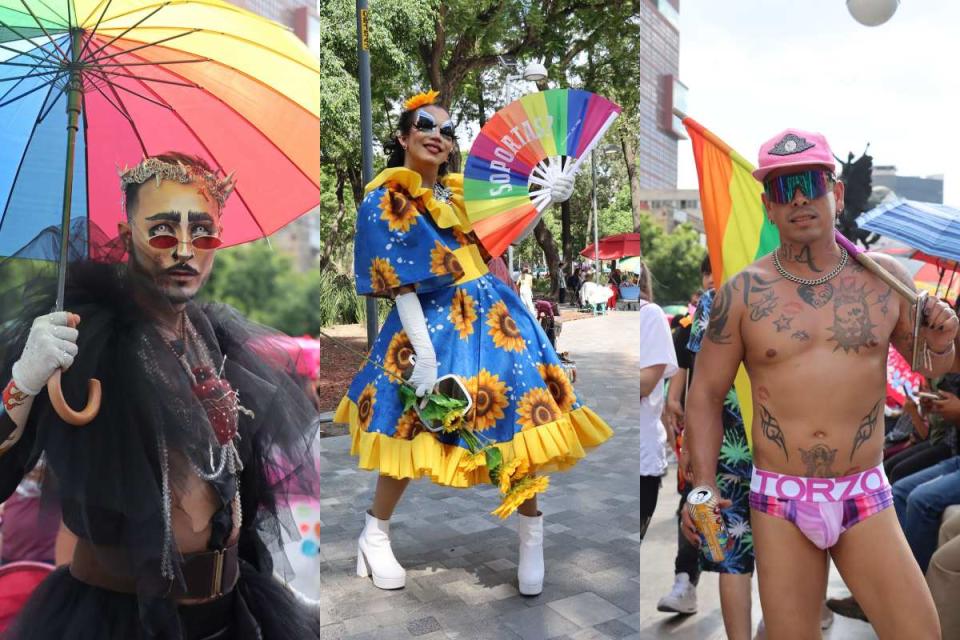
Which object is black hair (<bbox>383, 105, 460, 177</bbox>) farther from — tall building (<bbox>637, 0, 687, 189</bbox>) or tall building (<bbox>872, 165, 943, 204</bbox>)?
tall building (<bbox>872, 165, 943, 204</bbox>)

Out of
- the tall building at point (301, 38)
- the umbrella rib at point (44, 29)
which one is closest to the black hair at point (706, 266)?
the tall building at point (301, 38)

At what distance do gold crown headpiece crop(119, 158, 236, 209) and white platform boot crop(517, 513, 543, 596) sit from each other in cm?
196

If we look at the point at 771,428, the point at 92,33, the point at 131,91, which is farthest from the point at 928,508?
the point at 92,33

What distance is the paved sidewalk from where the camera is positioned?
2.87 m

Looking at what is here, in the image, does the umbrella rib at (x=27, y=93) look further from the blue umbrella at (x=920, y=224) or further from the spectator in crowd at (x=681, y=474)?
the blue umbrella at (x=920, y=224)

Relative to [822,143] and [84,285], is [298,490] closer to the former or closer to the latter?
[84,285]

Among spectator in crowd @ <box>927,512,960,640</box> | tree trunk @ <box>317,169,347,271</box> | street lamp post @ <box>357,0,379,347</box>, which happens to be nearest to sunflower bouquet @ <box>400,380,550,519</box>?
spectator in crowd @ <box>927,512,960,640</box>

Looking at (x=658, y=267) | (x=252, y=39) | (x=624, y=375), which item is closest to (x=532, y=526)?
(x=658, y=267)

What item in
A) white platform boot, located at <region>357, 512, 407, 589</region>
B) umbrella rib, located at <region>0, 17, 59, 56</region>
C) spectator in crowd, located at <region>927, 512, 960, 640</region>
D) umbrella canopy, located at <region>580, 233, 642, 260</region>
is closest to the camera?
umbrella rib, located at <region>0, 17, 59, 56</region>

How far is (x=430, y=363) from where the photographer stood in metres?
2.98

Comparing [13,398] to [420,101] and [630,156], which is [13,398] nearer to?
[420,101]

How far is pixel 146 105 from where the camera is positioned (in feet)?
5.92

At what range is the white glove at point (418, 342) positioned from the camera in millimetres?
2963

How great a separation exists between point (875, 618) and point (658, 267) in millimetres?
1388
